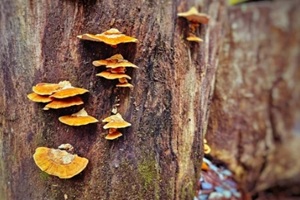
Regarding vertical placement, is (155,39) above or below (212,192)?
above

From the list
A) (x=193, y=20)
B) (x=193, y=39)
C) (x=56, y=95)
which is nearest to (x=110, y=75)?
(x=56, y=95)

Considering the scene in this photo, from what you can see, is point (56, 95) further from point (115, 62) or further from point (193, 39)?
point (193, 39)

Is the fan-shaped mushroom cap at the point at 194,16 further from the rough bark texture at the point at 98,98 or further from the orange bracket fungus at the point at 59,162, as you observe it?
the orange bracket fungus at the point at 59,162

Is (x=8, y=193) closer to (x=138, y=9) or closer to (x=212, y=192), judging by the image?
(x=138, y=9)

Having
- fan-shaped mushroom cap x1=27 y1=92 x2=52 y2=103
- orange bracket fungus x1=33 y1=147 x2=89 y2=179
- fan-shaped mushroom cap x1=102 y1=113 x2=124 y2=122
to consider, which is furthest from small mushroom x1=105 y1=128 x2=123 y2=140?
fan-shaped mushroom cap x1=27 y1=92 x2=52 y2=103

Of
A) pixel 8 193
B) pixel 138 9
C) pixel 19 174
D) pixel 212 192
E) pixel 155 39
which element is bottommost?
pixel 212 192

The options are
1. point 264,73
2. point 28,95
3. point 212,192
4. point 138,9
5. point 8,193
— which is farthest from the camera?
point 264,73

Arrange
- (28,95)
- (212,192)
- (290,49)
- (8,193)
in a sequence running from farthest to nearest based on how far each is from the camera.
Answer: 1. (290,49)
2. (212,192)
3. (8,193)
4. (28,95)

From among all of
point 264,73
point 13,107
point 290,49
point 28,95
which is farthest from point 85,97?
point 290,49
